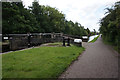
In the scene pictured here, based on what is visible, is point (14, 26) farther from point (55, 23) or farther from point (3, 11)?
point (55, 23)

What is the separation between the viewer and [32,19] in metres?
20.9

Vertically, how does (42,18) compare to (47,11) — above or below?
below

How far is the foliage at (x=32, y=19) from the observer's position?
14.7 metres

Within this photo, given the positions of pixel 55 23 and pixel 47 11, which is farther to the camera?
pixel 47 11

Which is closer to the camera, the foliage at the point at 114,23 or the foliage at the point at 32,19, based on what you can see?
the foliage at the point at 114,23

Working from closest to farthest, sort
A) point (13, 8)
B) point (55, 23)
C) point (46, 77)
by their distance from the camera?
point (46, 77) → point (13, 8) → point (55, 23)

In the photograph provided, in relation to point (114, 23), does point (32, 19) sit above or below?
above

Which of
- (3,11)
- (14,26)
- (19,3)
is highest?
(19,3)

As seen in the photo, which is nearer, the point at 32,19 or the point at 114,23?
→ the point at 114,23

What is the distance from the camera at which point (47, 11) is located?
30453 mm

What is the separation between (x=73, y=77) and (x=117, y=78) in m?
1.38

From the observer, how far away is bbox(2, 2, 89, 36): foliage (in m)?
14.7

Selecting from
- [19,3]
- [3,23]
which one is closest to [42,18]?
[19,3]

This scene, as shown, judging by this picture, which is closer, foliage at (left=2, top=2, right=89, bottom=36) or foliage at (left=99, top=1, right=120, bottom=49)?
foliage at (left=99, top=1, right=120, bottom=49)
